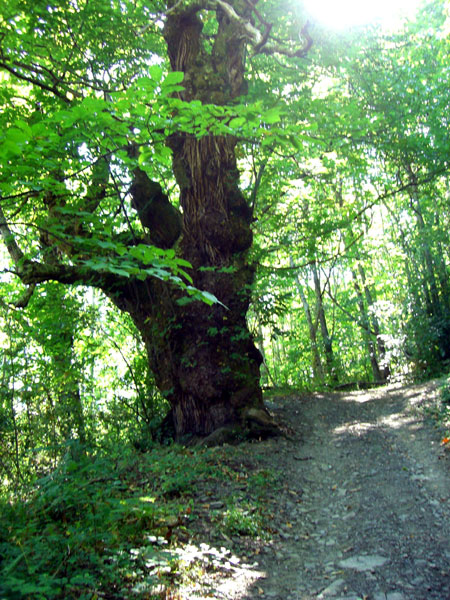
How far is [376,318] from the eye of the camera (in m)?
15.1

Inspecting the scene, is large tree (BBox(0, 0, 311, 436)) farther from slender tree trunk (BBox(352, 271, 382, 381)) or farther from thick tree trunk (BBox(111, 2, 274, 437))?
slender tree trunk (BBox(352, 271, 382, 381))

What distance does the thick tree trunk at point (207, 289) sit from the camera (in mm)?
7074

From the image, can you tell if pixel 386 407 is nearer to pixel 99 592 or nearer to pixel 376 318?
pixel 376 318

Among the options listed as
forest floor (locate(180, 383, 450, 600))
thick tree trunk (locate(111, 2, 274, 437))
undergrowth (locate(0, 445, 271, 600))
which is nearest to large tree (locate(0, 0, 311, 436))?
thick tree trunk (locate(111, 2, 274, 437))

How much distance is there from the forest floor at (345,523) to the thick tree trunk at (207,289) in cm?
111

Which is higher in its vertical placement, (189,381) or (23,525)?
(189,381)

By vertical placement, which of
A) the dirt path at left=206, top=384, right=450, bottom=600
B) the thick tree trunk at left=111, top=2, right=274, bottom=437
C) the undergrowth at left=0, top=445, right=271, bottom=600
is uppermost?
the thick tree trunk at left=111, top=2, right=274, bottom=437

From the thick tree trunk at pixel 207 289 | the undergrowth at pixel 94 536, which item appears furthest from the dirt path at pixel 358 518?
the thick tree trunk at pixel 207 289

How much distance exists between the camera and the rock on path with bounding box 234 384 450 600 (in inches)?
112

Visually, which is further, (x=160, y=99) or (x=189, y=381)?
(x=189, y=381)

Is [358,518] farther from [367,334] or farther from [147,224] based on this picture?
[367,334]

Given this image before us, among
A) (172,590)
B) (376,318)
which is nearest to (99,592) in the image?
(172,590)

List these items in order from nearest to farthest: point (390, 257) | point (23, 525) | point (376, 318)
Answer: point (23, 525), point (376, 318), point (390, 257)

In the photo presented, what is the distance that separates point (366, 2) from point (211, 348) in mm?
7417
